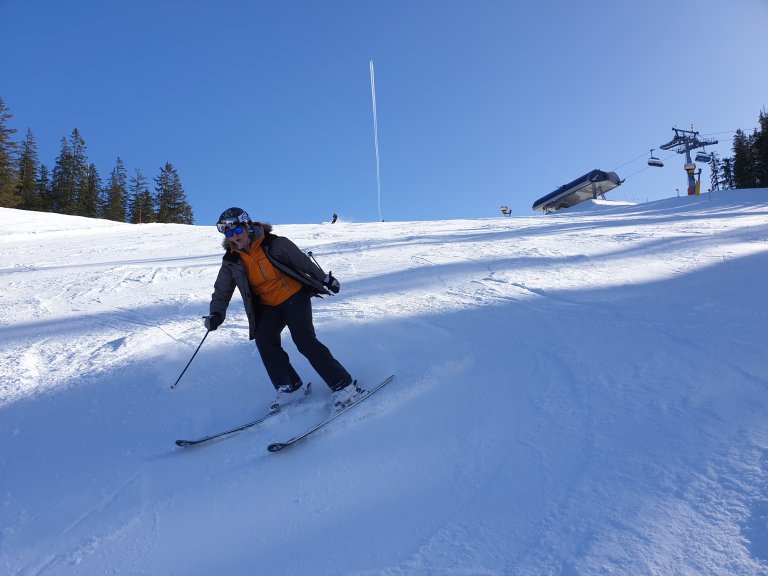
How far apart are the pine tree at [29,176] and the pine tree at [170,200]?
14.1 meters

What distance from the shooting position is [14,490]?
3.11 metres

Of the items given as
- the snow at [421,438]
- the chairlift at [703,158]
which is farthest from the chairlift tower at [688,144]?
the snow at [421,438]

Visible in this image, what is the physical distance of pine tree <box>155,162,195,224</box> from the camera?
203 feet

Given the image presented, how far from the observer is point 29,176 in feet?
193

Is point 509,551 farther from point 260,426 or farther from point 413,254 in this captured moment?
point 413,254

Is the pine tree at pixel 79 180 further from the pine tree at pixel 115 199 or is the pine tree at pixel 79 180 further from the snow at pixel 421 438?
the snow at pixel 421 438

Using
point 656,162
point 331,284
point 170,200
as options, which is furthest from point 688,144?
point 170,200

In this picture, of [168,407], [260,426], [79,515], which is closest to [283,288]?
[260,426]

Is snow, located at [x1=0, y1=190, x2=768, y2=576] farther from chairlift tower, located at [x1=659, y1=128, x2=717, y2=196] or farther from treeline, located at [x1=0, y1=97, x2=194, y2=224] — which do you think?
treeline, located at [x1=0, y1=97, x2=194, y2=224]

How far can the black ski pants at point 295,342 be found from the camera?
3.98 m

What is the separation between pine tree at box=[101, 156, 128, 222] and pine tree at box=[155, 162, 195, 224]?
16.7 feet

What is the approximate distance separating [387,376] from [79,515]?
2544 mm

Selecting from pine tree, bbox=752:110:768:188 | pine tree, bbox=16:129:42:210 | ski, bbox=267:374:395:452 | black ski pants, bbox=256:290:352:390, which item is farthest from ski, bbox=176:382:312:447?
pine tree, bbox=16:129:42:210

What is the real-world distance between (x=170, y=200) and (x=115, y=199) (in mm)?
7322
